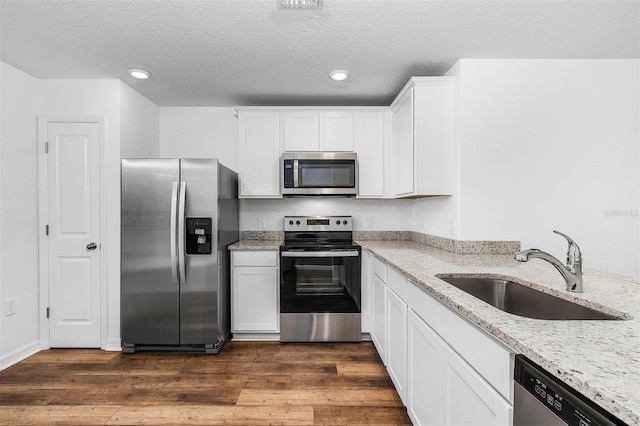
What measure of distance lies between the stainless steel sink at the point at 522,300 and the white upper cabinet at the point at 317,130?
201 cm

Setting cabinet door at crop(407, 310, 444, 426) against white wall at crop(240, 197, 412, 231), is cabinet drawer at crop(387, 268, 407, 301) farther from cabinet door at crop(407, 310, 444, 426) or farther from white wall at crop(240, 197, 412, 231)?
white wall at crop(240, 197, 412, 231)

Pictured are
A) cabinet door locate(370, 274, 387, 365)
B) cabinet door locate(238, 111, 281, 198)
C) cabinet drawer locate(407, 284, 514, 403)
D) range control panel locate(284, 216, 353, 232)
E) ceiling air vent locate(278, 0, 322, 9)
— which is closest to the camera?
cabinet drawer locate(407, 284, 514, 403)

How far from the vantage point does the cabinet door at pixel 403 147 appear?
8.73 ft

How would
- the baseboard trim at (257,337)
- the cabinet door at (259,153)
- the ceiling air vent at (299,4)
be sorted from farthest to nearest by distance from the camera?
the cabinet door at (259,153)
the baseboard trim at (257,337)
the ceiling air vent at (299,4)

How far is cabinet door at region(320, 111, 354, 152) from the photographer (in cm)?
328

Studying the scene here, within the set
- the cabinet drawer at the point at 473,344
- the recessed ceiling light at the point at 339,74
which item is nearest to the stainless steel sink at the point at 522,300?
the cabinet drawer at the point at 473,344

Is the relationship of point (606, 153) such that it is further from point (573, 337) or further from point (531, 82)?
point (573, 337)

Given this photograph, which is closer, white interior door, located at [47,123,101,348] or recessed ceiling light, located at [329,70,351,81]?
recessed ceiling light, located at [329,70,351,81]

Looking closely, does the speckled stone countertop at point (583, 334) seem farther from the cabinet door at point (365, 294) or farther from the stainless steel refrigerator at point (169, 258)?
the stainless steel refrigerator at point (169, 258)

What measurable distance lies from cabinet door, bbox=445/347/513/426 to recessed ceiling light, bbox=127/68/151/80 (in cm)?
302

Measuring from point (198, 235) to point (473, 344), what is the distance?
229 cm

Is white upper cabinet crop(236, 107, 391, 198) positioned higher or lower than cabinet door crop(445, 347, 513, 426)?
higher

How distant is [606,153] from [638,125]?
314mm

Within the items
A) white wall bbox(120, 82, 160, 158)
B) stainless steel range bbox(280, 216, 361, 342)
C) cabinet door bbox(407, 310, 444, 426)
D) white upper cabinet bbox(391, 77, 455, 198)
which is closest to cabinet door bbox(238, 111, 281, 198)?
stainless steel range bbox(280, 216, 361, 342)
